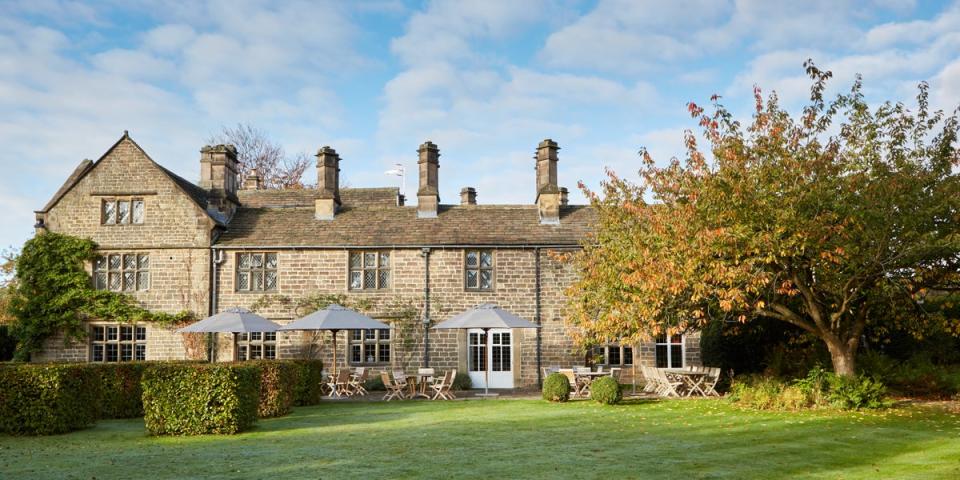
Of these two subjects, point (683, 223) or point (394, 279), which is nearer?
point (683, 223)

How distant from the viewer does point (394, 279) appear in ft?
82.6

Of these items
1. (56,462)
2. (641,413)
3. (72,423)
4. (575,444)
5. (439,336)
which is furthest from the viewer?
(439,336)

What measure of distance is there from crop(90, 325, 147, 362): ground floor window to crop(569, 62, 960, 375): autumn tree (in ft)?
50.0

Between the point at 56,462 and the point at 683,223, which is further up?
the point at 683,223

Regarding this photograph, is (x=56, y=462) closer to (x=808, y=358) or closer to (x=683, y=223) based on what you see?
(x=683, y=223)

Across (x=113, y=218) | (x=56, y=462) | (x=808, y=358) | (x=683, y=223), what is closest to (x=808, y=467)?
(x=683, y=223)

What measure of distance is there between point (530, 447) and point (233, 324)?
1036cm

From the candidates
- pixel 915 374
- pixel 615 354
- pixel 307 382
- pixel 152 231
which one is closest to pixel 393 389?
pixel 307 382

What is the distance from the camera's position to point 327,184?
2720cm

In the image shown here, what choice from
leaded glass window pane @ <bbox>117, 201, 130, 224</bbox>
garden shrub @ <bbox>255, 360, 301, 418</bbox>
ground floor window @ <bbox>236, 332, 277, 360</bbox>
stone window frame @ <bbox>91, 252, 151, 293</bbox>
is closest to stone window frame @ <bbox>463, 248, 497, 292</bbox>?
ground floor window @ <bbox>236, 332, 277, 360</bbox>

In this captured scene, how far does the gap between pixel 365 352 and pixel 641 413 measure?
37.2ft

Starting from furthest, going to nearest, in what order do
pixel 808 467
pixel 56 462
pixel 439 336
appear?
1. pixel 439 336
2. pixel 56 462
3. pixel 808 467

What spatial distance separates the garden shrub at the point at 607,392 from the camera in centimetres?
1806

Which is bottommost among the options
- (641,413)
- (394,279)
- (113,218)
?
(641,413)
